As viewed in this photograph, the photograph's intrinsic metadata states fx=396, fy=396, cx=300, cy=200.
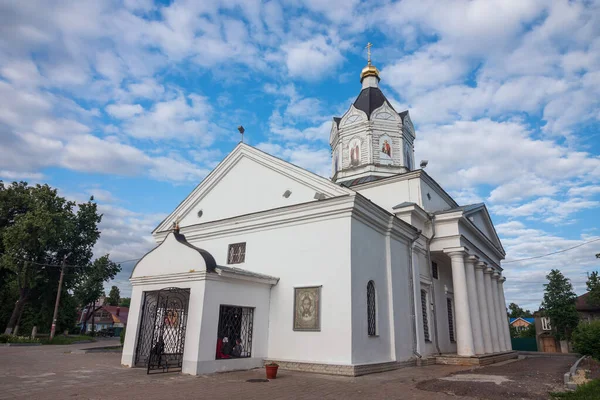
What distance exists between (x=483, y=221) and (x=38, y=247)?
1255 inches

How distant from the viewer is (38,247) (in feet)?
100

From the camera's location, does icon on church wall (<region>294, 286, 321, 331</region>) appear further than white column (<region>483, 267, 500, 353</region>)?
No

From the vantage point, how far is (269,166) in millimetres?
15766

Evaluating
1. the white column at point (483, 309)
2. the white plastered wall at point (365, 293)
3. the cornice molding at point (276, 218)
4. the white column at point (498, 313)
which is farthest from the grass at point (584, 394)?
the white column at point (498, 313)

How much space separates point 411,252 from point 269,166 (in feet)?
22.6

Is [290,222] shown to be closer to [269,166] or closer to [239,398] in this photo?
[269,166]

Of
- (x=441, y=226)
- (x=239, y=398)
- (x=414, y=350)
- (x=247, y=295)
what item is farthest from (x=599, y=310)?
(x=239, y=398)

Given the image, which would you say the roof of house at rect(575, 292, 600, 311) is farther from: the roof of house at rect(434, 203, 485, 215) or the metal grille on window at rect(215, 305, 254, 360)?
the metal grille on window at rect(215, 305, 254, 360)

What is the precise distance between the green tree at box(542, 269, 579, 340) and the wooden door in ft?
3.09

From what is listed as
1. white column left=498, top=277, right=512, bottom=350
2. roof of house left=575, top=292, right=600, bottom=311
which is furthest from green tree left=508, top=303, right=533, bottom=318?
white column left=498, top=277, right=512, bottom=350

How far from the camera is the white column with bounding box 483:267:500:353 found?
21031 mm

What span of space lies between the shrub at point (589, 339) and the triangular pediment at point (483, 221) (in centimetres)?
669

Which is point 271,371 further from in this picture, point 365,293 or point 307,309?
point 365,293

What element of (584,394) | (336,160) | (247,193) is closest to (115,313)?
(336,160)
